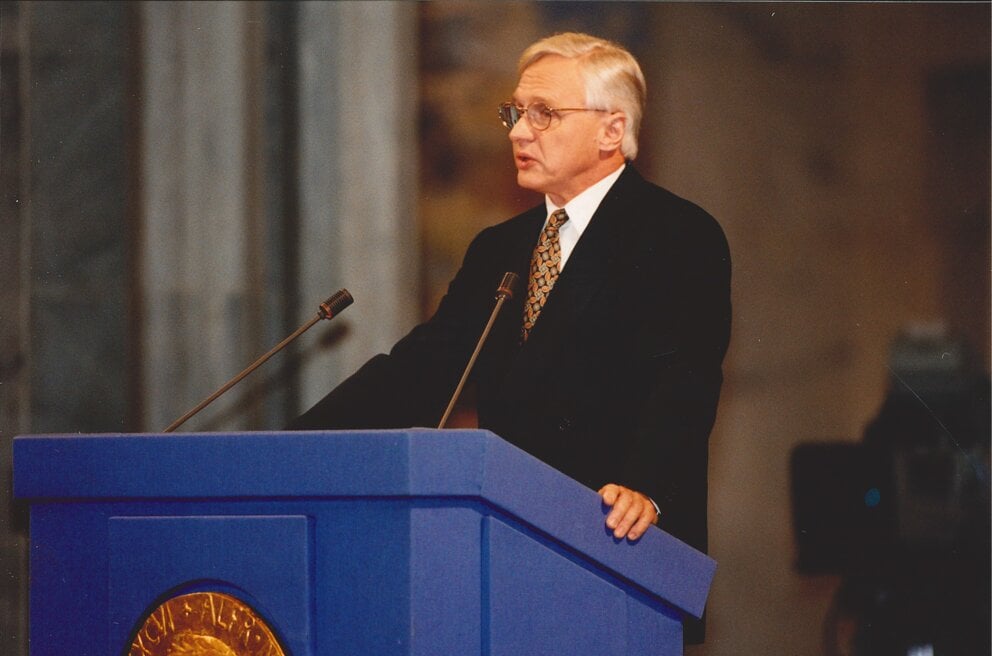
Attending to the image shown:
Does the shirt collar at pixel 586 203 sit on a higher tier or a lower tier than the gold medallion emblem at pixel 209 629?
higher

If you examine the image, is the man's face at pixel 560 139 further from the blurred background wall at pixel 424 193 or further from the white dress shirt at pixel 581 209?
the blurred background wall at pixel 424 193

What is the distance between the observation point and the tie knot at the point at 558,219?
2.77m

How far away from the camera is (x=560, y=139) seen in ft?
8.97

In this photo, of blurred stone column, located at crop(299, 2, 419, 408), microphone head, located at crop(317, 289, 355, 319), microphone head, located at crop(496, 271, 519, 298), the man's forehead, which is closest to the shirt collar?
the man's forehead

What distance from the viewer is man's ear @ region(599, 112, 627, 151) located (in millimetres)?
2766

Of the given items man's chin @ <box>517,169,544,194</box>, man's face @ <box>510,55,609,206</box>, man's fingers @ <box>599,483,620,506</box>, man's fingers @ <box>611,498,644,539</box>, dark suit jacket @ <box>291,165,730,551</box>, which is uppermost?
man's face @ <box>510,55,609,206</box>

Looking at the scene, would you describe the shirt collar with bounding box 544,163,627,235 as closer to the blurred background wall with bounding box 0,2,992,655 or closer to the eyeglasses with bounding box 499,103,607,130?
the eyeglasses with bounding box 499,103,607,130

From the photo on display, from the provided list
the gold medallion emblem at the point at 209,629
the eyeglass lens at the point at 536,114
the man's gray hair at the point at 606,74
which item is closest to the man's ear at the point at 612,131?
the man's gray hair at the point at 606,74

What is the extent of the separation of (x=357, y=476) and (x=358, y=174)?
5.83 feet

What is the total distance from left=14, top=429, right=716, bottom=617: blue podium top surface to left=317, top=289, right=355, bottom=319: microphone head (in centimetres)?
71

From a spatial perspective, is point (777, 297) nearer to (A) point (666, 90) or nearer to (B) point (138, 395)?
(A) point (666, 90)

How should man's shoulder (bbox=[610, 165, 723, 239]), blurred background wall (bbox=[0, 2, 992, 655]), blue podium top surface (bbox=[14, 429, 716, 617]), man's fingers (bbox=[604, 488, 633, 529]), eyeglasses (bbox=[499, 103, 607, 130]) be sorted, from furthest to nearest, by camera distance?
1. blurred background wall (bbox=[0, 2, 992, 655])
2. eyeglasses (bbox=[499, 103, 607, 130])
3. man's shoulder (bbox=[610, 165, 723, 239])
4. man's fingers (bbox=[604, 488, 633, 529])
5. blue podium top surface (bbox=[14, 429, 716, 617])

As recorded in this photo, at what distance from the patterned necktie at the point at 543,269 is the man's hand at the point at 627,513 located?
824 mm

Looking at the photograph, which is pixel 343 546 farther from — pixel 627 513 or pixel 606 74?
A: pixel 606 74
